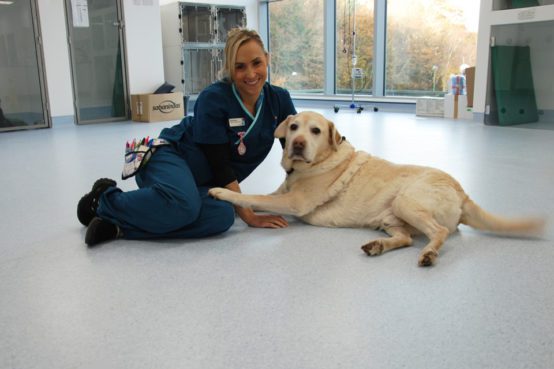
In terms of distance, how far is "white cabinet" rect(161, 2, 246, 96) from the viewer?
8.90 metres

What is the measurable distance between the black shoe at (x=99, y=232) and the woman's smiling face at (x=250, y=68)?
0.84 metres

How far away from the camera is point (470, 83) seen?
22.0 ft

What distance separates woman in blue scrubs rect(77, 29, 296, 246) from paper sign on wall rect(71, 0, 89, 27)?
5.68 metres

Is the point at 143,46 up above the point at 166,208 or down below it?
above

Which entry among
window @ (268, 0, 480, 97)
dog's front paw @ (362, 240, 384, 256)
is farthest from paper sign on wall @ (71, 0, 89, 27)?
dog's front paw @ (362, 240, 384, 256)

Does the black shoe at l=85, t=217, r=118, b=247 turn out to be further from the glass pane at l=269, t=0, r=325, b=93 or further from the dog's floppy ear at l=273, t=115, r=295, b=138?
the glass pane at l=269, t=0, r=325, b=93

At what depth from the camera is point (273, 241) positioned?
2.06 m

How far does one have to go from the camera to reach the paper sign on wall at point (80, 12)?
7.04m

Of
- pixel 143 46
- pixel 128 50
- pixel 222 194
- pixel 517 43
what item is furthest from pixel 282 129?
pixel 143 46

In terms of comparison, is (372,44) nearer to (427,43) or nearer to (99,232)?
(427,43)

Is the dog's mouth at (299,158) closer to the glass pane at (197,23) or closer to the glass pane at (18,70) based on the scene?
the glass pane at (18,70)

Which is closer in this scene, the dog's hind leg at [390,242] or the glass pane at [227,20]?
the dog's hind leg at [390,242]

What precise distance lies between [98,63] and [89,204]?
591 cm

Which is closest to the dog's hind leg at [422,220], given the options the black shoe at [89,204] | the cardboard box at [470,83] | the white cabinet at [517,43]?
the black shoe at [89,204]
